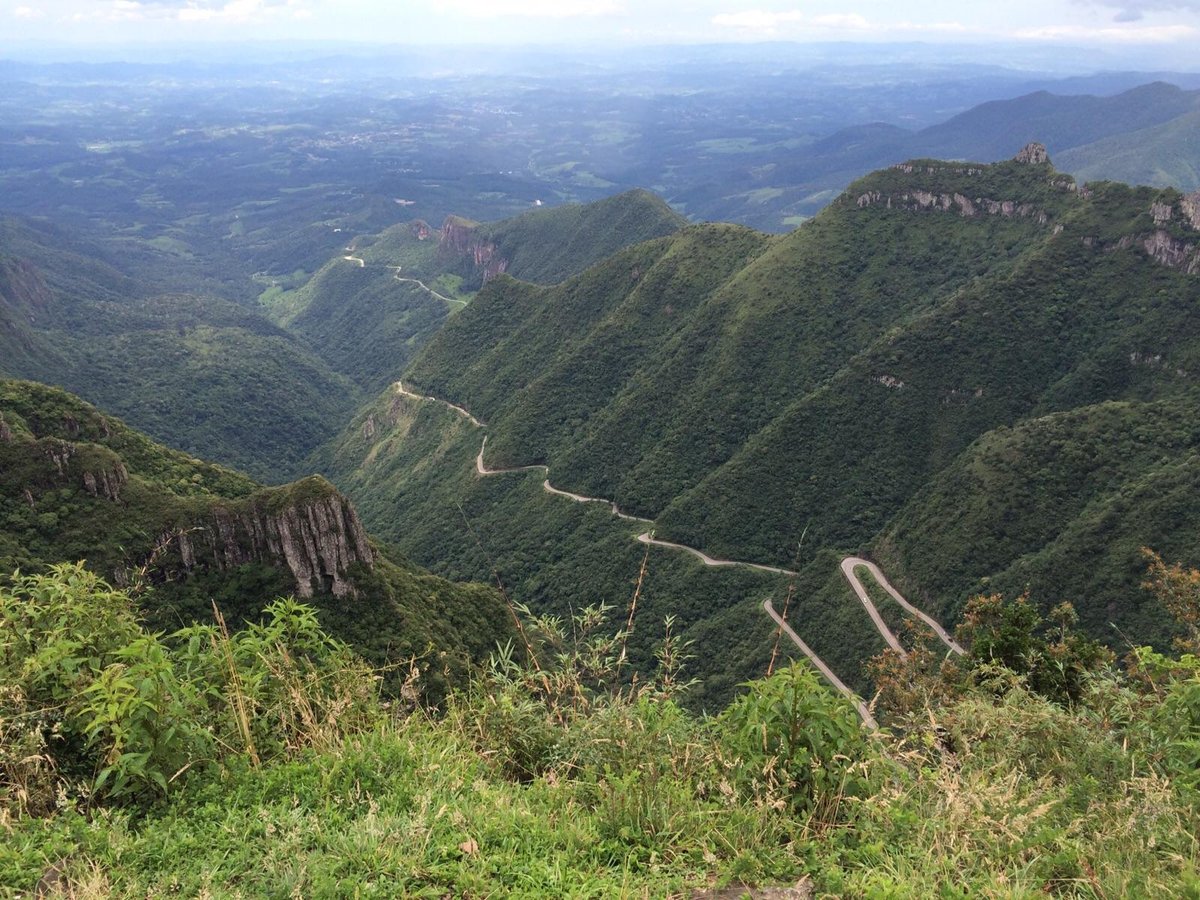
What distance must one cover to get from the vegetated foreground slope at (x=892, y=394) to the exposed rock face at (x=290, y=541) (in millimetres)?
43971

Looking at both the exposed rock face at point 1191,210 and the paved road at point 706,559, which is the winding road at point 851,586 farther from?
the exposed rock face at point 1191,210

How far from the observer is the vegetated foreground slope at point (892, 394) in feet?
251

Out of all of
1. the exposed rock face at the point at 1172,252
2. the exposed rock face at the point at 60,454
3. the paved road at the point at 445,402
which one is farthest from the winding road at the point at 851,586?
the exposed rock face at the point at 1172,252

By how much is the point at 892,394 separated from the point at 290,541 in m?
81.0

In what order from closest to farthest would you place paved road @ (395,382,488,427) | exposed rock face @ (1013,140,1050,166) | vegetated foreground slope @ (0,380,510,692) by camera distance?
vegetated foreground slope @ (0,380,510,692) < exposed rock face @ (1013,140,1050,166) < paved road @ (395,382,488,427)

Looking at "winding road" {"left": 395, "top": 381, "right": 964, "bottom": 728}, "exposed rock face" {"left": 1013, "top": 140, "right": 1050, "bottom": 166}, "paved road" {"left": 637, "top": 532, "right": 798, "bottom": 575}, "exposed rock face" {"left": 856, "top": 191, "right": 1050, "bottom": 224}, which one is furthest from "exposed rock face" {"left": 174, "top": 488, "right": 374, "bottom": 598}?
"exposed rock face" {"left": 1013, "top": 140, "right": 1050, "bottom": 166}

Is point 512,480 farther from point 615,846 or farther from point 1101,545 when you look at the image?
point 615,846

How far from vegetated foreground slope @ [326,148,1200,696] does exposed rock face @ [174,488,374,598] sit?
44.0m

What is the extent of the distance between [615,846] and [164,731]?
18.0ft

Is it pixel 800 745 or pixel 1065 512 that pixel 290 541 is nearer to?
pixel 800 745

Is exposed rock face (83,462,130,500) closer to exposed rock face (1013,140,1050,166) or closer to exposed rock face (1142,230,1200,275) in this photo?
exposed rock face (1142,230,1200,275)

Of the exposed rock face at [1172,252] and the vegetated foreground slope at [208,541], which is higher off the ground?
the exposed rock face at [1172,252]

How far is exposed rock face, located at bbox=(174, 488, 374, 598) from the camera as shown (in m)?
46.0

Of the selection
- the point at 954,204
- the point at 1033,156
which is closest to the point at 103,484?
the point at 954,204
